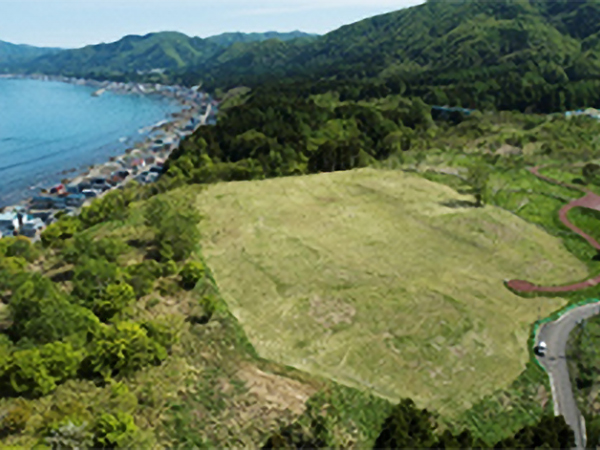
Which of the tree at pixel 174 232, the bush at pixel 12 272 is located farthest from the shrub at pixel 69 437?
the tree at pixel 174 232

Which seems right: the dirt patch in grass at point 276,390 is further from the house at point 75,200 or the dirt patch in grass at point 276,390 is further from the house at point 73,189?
the house at point 73,189

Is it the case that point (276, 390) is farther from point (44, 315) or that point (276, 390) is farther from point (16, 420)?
point (44, 315)

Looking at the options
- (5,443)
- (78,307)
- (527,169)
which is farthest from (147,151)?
(5,443)

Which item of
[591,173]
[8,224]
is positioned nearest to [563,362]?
[591,173]

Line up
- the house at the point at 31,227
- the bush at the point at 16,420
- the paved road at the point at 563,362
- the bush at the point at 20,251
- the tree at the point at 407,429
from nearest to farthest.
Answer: the bush at the point at 16,420 < the tree at the point at 407,429 < the paved road at the point at 563,362 < the bush at the point at 20,251 < the house at the point at 31,227

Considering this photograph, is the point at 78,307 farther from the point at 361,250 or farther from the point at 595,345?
the point at 595,345

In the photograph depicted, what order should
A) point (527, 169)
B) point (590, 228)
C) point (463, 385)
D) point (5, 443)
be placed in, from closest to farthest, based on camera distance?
point (5, 443) < point (463, 385) < point (590, 228) < point (527, 169)

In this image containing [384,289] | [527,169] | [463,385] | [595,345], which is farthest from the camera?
[527,169]

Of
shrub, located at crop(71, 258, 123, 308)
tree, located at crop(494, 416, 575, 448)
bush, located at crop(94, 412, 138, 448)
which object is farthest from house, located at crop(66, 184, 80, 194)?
tree, located at crop(494, 416, 575, 448)
